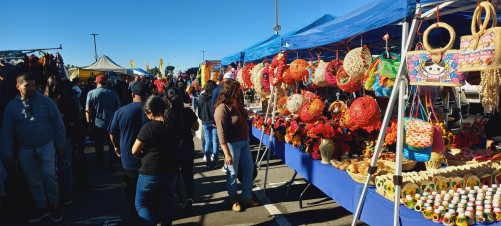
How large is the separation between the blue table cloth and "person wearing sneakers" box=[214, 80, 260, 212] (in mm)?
638

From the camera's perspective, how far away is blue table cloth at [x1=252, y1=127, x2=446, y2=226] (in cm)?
209

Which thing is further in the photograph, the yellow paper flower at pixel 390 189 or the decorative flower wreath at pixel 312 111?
the decorative flower wreath at pixel 312 111

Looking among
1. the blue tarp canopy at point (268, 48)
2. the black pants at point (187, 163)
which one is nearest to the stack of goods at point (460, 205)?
the black pants at point (187, 163)

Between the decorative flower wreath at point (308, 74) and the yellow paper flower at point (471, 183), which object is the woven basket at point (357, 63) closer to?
the decorative flower wreath at point (308, 74)

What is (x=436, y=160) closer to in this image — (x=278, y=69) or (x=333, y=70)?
(x=333, y=70)

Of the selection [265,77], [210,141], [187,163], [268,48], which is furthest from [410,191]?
[210,141]

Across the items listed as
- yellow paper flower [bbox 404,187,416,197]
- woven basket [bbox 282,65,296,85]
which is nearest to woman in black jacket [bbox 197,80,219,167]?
woven basket [bbox 282,65,296,85]

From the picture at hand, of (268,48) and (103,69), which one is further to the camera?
(103,69)

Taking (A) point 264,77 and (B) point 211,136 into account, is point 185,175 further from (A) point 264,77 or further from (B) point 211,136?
(A) point 264,77

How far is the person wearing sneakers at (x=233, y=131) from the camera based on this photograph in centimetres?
331

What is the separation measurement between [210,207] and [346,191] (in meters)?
1.86

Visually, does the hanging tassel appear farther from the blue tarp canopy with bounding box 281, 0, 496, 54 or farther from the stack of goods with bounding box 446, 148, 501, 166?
the stack of goods with bounding box 446, 148, 501, 166

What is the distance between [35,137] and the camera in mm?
3148

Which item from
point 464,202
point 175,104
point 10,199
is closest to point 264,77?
point 175,104
